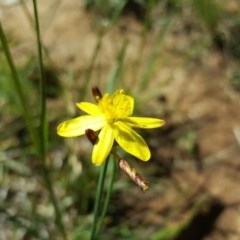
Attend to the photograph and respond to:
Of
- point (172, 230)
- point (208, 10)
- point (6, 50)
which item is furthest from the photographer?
point (208, 10)

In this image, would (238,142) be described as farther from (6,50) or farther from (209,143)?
(6,50)

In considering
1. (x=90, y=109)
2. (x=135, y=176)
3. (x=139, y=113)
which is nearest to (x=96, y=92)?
(x=90, y=109)

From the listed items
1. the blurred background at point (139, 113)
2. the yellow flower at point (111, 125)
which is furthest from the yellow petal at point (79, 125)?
the blurred background at point (139, 113)

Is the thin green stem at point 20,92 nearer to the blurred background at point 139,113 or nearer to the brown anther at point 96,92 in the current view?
the brown anther at point 96,92

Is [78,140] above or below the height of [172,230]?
above

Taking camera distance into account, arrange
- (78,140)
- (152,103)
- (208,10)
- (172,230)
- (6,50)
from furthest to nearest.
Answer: (208,10) → (152,103) → (78,140) → (172,230) → (6,50)

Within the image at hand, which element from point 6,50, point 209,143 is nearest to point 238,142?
point 209,143
